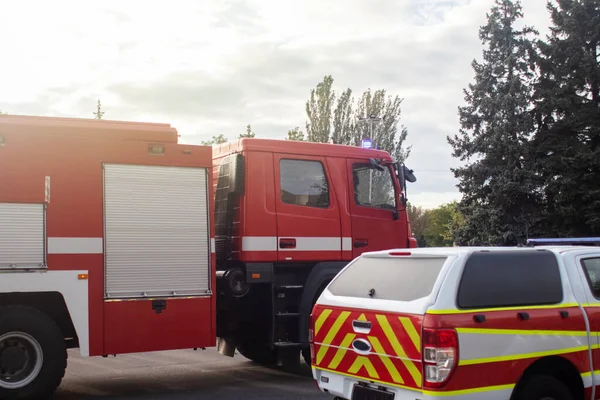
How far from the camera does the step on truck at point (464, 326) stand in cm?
473

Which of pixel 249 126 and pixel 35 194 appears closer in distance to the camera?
pixel 35 194

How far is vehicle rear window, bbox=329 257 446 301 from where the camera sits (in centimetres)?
515

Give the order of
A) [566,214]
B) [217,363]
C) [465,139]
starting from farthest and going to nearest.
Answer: [465,139]
[566,214]
[217,363]

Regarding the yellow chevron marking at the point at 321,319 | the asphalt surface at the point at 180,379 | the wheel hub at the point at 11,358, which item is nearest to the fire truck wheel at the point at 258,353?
the asphalt surface at the point at 180,379

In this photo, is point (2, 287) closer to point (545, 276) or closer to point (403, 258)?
point (403, 258)

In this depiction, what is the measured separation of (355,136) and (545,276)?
117ft

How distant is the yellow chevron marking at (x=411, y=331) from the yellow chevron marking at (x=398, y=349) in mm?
129

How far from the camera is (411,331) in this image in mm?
4824

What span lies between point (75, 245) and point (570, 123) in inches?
955

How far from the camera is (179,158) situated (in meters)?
7.94

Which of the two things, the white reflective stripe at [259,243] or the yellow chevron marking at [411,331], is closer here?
the yellow chevron marking at [411,331]

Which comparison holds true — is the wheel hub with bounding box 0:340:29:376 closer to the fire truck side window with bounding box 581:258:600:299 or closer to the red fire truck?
the red fire truck

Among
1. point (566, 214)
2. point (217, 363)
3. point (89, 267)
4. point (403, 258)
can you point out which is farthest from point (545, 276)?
point (566, 214)

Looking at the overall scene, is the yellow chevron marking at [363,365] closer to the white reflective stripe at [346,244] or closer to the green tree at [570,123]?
the white reflective stripe at [346,244]
